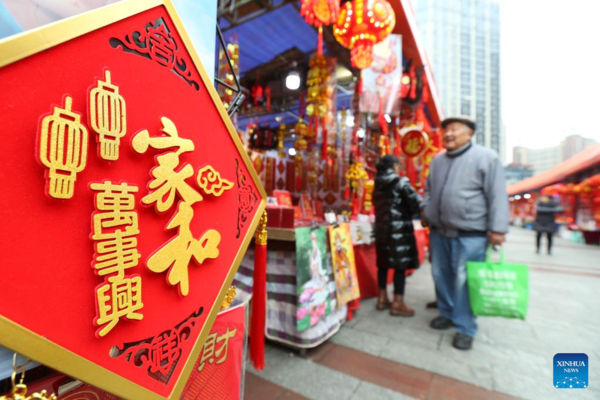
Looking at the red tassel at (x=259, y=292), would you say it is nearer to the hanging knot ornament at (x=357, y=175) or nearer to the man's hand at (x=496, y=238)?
the man's hand at (x=496, y=238)

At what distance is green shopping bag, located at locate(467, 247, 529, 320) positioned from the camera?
1.94m

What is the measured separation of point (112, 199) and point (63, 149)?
0.41 ft

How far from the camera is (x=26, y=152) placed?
1.51ft

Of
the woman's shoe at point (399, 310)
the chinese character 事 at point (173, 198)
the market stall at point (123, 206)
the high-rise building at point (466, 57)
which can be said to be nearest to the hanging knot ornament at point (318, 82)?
the woman's shoe at point (399, 310)

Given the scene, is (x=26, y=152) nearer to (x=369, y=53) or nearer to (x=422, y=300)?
(x=369, y=53)

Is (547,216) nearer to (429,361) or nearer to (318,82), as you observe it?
(318,82)

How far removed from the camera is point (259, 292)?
1.26 metres

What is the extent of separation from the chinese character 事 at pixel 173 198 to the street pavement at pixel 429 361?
1373 millimetres

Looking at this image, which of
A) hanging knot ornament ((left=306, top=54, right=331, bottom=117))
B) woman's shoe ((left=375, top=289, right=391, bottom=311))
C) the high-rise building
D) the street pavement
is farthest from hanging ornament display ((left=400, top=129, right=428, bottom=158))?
the high-rise building

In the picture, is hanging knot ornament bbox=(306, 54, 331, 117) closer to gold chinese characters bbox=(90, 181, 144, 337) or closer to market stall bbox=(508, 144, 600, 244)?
gold chinese characters bbox=(90, 181, 144, 337)

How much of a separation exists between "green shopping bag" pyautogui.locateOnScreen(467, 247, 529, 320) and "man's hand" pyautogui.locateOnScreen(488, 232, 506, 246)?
0.62 ft

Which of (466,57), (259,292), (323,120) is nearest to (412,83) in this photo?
(323,120)

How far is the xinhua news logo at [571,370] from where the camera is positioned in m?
1.46

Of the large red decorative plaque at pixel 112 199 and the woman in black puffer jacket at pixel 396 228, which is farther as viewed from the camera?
the woman in black puffer jacket at pixel 396 228
